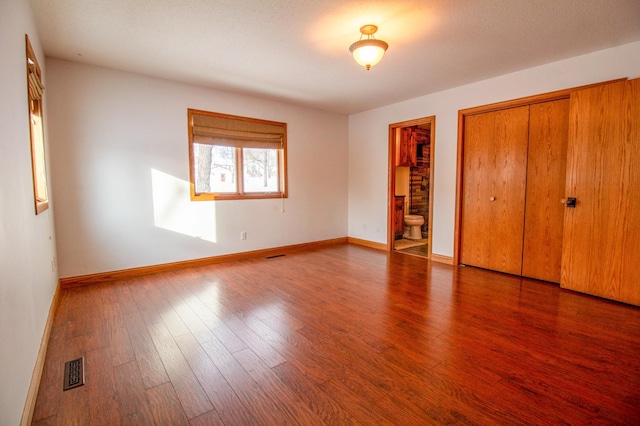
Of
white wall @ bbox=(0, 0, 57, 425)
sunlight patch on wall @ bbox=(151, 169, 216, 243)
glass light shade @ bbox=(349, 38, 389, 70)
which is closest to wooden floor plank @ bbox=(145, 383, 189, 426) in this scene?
white wall @ bbox=(0, 0, 57, 425)

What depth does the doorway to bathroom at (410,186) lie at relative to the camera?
5.16 metres

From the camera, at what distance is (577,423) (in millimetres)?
1513

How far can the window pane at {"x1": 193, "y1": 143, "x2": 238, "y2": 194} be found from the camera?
4.45m

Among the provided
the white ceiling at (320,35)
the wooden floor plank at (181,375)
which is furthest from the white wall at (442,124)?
the wooden floor plank at (181,375)

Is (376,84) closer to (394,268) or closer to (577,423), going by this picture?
(394,268)

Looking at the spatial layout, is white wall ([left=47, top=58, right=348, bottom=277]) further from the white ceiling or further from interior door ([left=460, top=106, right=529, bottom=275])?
interior door ([left=460, top=106, right=529, bottom=275])

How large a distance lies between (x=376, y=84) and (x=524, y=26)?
1825 mm

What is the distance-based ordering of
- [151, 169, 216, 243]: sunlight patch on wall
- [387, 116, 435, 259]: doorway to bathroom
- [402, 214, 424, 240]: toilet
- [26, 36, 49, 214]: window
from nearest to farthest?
1. [26, 36, 49, 214]: window
2. [151, 169, 216, 243]: sunlight patch on wall
3. [387, 116, 435, 259]: doorway to bathroom
4. [402, 214, 424, 240]: toilet

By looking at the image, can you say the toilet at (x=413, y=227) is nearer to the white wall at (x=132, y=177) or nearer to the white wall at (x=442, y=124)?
the white wall at (x=442, y=124)

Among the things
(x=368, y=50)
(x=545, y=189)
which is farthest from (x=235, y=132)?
(x=545, y=189)

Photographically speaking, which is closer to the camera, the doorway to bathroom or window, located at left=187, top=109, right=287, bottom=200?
window, located at left=187, top=109, right=287, bottom=200

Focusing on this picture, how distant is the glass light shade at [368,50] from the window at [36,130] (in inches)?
97.2

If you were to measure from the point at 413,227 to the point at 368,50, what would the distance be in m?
4.41

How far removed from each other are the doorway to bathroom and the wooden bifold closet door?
2.05ft
